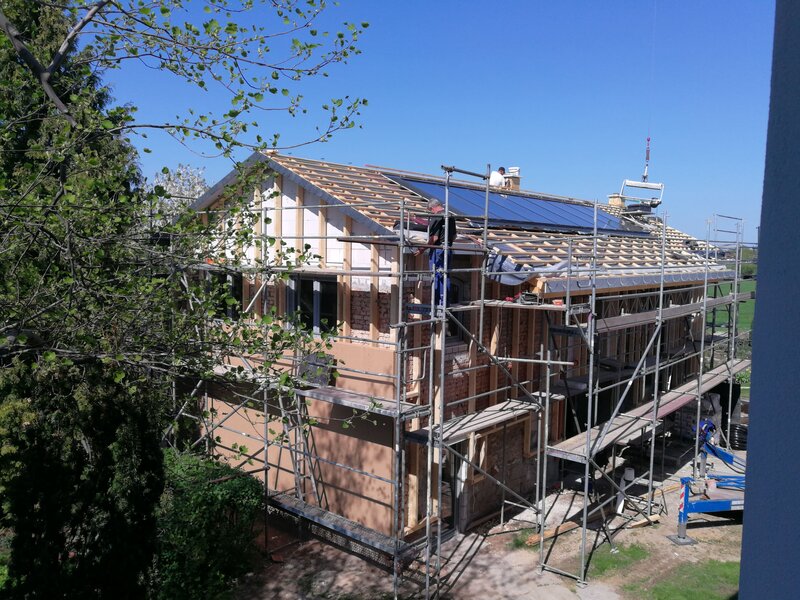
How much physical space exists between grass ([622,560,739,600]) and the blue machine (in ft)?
3.25

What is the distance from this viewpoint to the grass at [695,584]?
988 cm

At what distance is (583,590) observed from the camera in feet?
32.9

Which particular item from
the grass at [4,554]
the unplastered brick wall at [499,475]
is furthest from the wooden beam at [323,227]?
the grass at [4,554]

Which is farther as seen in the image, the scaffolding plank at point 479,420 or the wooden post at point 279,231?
the wooden post at point 279,231

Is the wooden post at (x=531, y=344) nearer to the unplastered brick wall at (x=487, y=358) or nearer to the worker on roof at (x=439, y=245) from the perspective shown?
the unplastered brick wall at (x=487, y=358)

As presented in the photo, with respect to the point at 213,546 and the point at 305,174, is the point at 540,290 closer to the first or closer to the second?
the point at 305,174

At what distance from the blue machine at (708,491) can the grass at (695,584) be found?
0.99m

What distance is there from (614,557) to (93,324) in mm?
9381

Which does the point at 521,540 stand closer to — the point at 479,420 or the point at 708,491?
the point at 479,420

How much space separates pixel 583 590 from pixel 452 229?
6081 mm

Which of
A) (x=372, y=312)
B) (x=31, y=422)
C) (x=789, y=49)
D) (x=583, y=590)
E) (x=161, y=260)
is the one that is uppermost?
(x=789, y=49)

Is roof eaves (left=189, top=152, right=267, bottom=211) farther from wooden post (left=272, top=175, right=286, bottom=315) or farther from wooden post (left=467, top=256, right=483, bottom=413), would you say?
wooden post (left=467, top=256, right=483, bottom=413)

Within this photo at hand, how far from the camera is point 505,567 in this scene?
10742 millimetres

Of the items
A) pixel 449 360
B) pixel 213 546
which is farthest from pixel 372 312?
pixel 213 546
